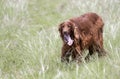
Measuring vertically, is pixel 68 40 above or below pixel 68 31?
below

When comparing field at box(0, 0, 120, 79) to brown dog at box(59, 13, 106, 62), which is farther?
brown dog at box(59, 13, 106, 62)

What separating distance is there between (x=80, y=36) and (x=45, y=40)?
1.30 metres

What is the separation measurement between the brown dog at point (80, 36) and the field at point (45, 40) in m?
0.14

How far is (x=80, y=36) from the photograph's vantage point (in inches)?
203

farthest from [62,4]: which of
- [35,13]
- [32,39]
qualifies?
[32,39]

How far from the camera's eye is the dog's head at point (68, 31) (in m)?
5.06

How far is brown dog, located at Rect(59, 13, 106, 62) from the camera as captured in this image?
5094 mm

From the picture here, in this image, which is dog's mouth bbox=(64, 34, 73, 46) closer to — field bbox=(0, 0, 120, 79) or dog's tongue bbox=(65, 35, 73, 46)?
dog's tongue bbox=(65, 35, 73, 46)

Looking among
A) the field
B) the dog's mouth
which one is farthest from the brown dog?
the field

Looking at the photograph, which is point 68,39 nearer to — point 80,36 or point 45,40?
point 80,36

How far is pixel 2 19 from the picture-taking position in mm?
7141

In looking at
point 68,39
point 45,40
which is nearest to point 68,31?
point 68,39

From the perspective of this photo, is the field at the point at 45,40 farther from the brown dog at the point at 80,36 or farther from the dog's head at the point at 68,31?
the dog's head at the point at 68,31

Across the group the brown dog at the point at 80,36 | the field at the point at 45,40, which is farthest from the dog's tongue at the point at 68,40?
the field at the point at 45,40
